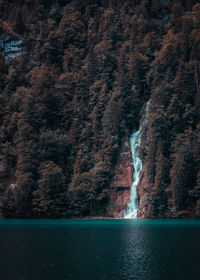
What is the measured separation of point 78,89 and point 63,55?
1883cm

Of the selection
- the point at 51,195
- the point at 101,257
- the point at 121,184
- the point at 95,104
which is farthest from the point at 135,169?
the point at 101,257

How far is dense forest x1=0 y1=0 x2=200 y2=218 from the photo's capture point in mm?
78750

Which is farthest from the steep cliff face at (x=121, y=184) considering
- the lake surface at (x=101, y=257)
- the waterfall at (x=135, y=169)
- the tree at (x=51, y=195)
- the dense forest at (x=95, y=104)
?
the lake surface at (x=101, y=257)

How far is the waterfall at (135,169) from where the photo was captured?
7712 cm

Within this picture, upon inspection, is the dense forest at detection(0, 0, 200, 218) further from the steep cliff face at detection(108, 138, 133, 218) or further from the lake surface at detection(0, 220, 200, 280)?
the lake surface at detection(0, 220, 200, 280)

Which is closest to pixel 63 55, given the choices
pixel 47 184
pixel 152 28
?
pixel 152 28

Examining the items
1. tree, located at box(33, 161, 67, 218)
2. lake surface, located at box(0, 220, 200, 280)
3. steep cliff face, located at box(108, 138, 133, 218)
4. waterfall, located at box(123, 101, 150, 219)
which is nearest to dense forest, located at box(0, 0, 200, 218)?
tree, located at box(33, 161, 67, 218)

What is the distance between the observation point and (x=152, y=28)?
372 feet

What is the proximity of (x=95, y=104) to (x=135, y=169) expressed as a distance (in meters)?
22.0

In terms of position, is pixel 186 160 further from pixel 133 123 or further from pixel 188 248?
pixel 188 248

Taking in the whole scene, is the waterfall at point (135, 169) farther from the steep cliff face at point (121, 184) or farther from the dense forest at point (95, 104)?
the dense forest at point (95, 104)

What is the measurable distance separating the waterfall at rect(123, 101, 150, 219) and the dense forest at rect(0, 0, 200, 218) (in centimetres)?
177

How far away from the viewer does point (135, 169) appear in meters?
81.9

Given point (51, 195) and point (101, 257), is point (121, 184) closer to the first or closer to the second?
point (51, 195)
